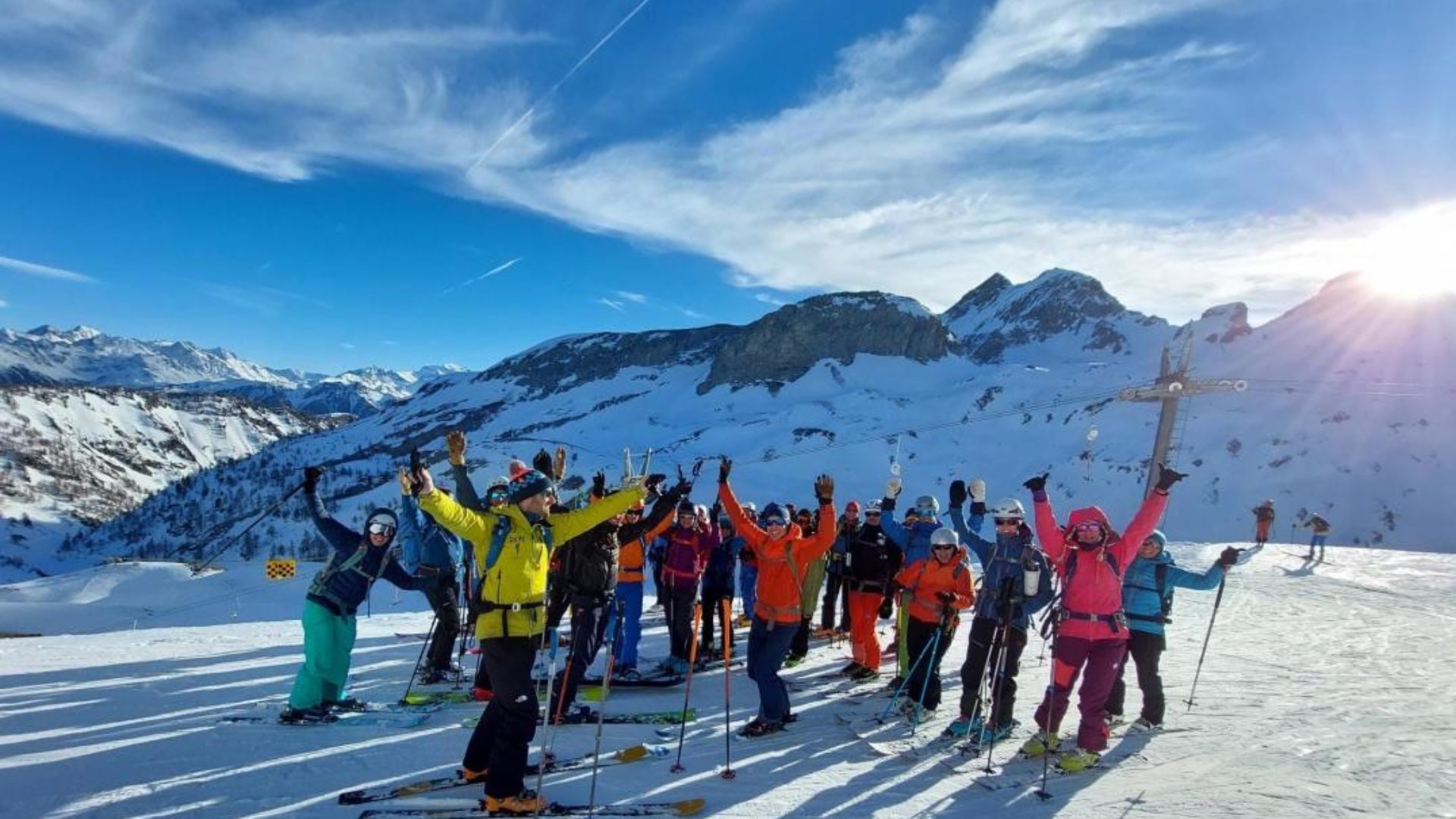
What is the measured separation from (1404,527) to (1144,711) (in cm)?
6919

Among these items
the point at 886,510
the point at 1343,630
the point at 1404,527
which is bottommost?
the point at 1404,527

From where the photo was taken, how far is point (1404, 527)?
188ft

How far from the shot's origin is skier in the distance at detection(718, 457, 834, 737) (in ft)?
23.7

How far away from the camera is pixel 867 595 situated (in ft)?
31.8

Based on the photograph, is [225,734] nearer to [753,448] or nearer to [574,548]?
[574,548]

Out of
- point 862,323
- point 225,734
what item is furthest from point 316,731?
point 862,323

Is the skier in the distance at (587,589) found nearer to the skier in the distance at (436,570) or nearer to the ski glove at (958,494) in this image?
the skier in the distance at (436,570)

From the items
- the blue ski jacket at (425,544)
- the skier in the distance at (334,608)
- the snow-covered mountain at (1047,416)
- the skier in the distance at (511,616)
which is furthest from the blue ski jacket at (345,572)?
the snow-covered mountain at (1047,416)

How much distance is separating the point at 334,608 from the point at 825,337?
159533mm

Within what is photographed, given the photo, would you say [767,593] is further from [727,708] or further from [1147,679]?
[1147,679]

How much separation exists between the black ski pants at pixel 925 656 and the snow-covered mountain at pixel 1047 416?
11.5m

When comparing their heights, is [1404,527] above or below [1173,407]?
below

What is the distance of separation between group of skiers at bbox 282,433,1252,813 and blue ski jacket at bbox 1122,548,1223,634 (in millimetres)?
15

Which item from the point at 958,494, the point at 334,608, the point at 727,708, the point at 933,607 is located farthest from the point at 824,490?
the point at 334,608
